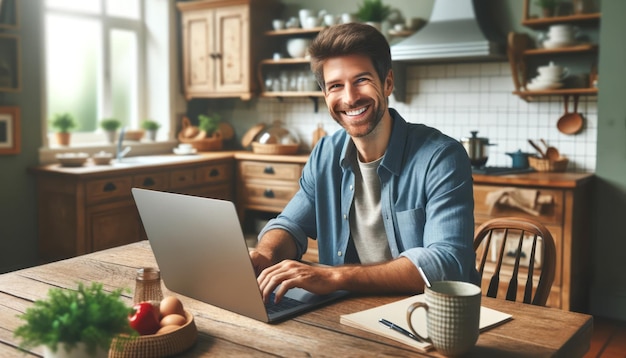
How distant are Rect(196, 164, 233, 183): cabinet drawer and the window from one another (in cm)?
74

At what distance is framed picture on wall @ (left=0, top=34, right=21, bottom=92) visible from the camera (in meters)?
3.79

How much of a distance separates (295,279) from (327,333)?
20 cm

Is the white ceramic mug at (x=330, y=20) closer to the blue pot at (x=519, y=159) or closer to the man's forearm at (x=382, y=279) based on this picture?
the blue pot at (x=519, y=159)

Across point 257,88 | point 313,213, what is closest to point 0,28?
point 257,88

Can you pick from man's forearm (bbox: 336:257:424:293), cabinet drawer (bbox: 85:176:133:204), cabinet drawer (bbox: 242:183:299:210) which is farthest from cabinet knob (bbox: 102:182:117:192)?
man's forearm (bbox: 336:257:424:293)

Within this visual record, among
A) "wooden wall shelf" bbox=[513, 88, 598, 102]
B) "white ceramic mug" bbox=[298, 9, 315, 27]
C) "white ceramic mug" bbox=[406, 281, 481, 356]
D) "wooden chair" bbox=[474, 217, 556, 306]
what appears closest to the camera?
"white ceramic mug" bbox=[406, 281, 481, 356]

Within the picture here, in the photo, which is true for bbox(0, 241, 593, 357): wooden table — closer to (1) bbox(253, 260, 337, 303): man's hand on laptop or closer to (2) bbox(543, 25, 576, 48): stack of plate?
(1) bbox(253, 260, 337, 303): man's hand on laptop

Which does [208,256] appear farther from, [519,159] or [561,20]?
[561,20]

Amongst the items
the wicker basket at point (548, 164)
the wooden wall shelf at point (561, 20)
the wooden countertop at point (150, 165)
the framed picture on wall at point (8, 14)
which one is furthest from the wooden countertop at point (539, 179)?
the framed picture on wall at point (8, 14)

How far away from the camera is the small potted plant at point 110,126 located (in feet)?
15.1

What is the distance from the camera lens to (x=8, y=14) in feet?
12.4

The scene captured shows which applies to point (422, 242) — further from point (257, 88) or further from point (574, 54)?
point (257, 88)

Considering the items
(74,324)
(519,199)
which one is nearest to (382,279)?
(74,324)

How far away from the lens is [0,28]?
3777 millimetres
